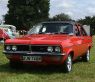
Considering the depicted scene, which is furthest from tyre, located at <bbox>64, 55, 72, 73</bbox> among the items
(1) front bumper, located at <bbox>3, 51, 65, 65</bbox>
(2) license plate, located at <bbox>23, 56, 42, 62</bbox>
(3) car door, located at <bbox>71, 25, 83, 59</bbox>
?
(2) license plate, located at <bbox>23, 56, 42, 62</bbox>

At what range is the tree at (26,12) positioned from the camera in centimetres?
8494

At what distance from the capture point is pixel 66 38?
11992 mm

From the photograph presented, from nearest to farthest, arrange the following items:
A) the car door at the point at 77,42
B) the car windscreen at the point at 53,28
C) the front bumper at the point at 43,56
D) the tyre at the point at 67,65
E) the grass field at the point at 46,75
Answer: the grass field at the point at 46,75
the front bumper at the point at 43,56
the tyre at the point at 67,65
the car door at the point at 77,42
the car windscreen at the point at 53,28

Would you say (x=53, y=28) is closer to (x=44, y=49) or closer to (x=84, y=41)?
(x=84, y=41)

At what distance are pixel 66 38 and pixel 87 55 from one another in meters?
3.43

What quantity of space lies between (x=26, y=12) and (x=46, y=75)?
7504 centimetres

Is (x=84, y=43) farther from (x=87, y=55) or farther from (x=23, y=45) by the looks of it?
(x=23, y=45)

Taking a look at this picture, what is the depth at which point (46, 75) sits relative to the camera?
11.3m

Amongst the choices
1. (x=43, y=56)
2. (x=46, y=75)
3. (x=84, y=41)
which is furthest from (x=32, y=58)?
(x=84, y=41)

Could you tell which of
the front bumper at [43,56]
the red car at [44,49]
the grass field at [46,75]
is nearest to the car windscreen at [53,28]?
the red car at [44,49]

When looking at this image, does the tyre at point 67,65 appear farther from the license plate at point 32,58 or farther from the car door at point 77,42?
the license plate at point 32,58

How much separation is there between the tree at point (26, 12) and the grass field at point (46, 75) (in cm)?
7119

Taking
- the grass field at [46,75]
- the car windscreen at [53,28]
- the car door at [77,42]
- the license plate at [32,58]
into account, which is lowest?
the grass field at [46,75]

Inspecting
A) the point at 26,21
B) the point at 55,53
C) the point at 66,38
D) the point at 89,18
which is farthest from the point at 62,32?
the point at 89,18
